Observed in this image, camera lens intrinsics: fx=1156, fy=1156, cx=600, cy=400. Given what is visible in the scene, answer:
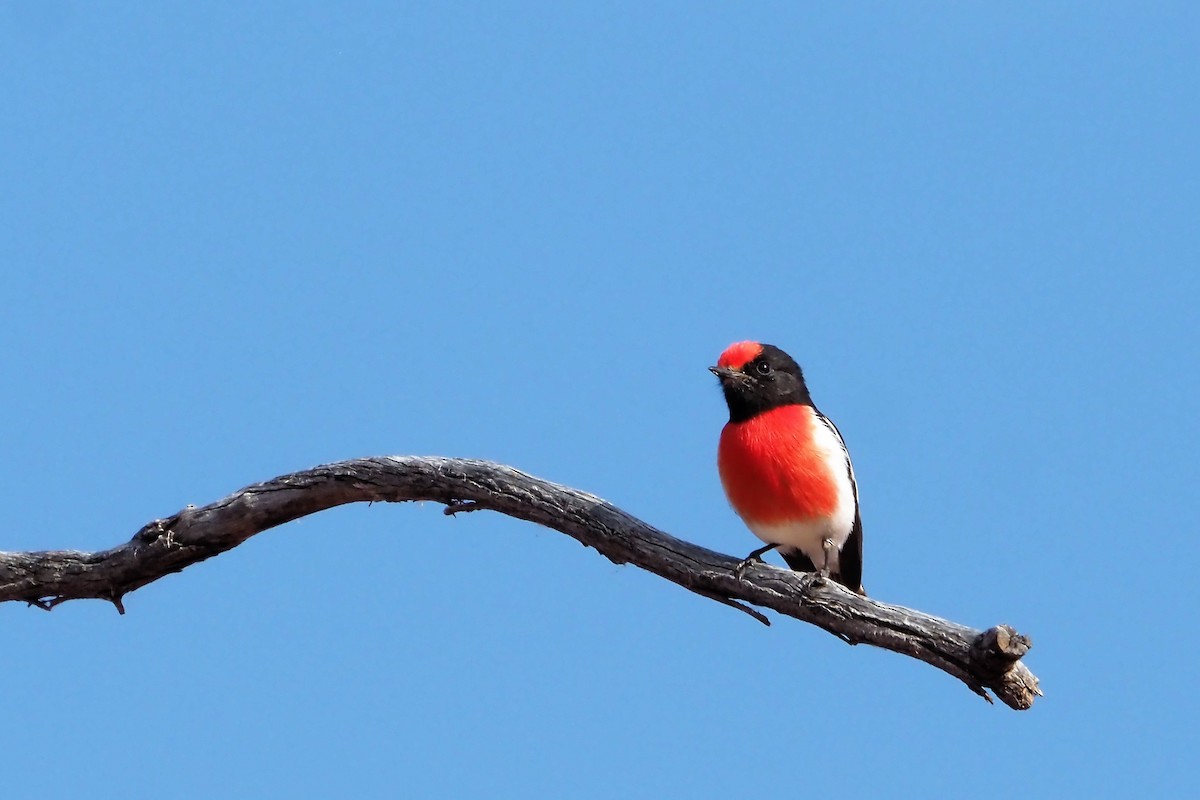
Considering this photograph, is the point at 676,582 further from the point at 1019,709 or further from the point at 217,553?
the point at 217,553

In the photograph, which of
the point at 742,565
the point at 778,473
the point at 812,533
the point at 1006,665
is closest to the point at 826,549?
the point at 812,533

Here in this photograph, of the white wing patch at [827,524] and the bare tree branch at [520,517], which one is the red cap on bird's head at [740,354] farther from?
the bare tree branch at [520,517]

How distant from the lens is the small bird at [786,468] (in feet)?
20.2

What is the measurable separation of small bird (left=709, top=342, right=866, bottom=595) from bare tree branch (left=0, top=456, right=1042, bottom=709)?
1.45ft

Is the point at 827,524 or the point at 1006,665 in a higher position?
the point at 827,524

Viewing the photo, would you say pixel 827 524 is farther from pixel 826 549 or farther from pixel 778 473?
pixel 778 473

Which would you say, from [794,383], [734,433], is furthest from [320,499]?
[794,383]

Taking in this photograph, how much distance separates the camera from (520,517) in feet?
19.5

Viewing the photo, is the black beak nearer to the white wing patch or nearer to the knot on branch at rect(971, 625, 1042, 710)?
the white wing patch

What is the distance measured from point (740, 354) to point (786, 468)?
0.76 meters

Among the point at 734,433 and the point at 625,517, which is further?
the point at 734,433

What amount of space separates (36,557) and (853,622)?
14.4 feet

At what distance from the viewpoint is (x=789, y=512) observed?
20.1 feet

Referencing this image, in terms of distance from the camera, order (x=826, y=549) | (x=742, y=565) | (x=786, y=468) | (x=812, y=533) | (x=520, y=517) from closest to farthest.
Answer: (x=742, y=565)
(x=520, y=517)
(x=786, y=468)
(x=812, y=533)
(x=826, y=549)
